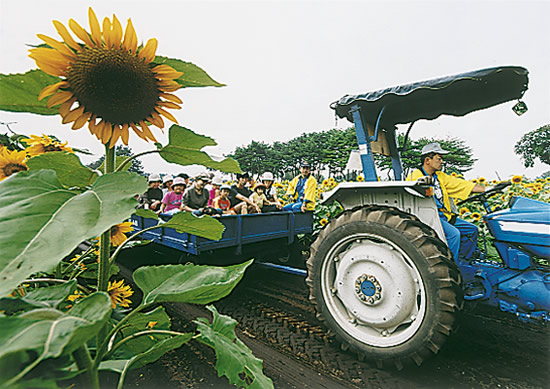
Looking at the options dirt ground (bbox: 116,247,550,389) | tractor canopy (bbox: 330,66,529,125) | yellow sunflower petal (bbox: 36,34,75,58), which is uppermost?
tractor canopy (bbox: 330,66,529,125)

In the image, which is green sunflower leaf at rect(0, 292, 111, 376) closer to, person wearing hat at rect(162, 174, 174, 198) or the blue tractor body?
the blue tractor body

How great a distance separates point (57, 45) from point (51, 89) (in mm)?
76

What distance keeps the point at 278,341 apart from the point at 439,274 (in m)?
1.38

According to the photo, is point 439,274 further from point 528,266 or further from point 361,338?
point 528,266

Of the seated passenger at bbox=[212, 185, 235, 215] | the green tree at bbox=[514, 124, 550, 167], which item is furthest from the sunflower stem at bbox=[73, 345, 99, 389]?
the green tree at bbox=[514, 124, 550, 167]

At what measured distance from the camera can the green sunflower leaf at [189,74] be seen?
1.74ft

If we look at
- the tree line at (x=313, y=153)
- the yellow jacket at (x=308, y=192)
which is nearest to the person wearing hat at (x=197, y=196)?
the yellow jacket at (x=308, y=192)

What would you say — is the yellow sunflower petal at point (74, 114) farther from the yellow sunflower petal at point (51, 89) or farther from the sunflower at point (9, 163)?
the sunflower at point (9, 163)

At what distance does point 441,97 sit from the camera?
2.94m

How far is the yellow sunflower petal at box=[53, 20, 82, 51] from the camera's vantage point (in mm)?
490

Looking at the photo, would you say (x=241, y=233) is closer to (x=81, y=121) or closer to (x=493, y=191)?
(x=493, y=191)

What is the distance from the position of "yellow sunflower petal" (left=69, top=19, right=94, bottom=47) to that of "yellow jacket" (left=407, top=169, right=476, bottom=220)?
292 centimetres

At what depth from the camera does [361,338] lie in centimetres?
226

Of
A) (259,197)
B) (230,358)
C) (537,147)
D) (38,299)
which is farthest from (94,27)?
(537,147)
